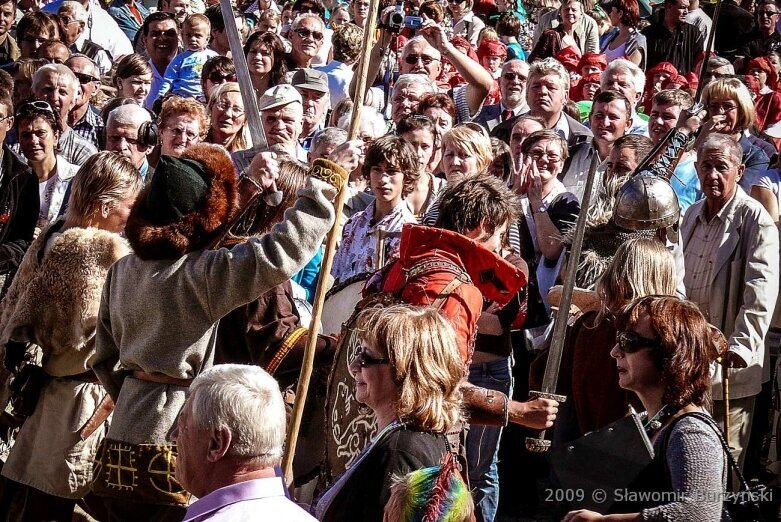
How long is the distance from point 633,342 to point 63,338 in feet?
8.00

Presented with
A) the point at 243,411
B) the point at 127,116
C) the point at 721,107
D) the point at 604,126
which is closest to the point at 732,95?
the point at 721,107

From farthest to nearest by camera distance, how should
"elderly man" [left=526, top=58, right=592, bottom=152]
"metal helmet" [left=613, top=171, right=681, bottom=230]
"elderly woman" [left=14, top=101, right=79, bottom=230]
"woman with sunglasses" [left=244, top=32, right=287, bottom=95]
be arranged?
"woman with sunglasses" [left=244, top=32, right=287, bottom=95] < "elderly man" [left=526, top=58, right=592, bottom=152] < "elderly woman" [left=14, top=101, right=79, bottom=230] < "metal helmet" [left=613, top=171, right=681, bottom=230]

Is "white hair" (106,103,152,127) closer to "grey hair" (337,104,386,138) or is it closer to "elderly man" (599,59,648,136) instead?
"grey hair" (337,104,386,138)

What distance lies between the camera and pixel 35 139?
25.3 ft

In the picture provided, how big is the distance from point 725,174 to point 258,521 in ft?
15.2

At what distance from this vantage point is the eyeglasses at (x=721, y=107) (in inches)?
326

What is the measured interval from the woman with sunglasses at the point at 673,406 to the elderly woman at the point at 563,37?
29.4 feet

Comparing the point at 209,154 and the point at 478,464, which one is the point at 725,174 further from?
the point at 209,154

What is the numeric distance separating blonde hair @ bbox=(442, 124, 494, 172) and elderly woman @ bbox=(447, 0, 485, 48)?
271 inches

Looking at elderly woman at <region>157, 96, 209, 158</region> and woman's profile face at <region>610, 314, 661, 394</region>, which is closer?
woman's profile face at <region>610, 314, 661, 394</region>

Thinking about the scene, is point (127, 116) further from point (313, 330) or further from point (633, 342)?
point (633, 342)

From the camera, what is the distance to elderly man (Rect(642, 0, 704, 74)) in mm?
14273

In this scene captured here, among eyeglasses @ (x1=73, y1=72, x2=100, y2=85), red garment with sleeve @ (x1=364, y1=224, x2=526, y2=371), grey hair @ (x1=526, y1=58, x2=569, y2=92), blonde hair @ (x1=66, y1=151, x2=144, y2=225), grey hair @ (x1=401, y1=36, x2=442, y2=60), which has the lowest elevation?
red garment with sleeve @ (x1=364, y1=224, x2=526, y2=371)

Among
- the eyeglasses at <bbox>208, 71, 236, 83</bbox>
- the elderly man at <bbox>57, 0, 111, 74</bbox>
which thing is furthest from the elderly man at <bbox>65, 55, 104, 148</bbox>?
the elderly man at <bbox>57, 0, 111, 74</bbox>
